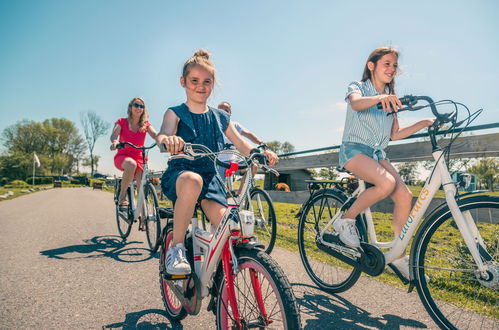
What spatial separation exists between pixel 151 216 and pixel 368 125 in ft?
10.8

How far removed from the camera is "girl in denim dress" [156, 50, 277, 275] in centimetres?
191

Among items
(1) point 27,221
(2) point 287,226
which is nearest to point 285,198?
(2) point 287,226

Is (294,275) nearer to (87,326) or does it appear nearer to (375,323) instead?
(375,323)

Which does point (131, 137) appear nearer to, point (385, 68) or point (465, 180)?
point (385, 68)

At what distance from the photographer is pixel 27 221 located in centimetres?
682

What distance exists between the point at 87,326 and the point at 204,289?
3.23 feet

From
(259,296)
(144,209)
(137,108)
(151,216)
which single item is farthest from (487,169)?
(137,108)

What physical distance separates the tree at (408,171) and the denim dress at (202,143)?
81.5 inches

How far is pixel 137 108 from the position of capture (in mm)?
5500

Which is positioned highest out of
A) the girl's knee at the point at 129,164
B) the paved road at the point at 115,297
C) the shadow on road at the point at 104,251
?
the girl's knee at the point at 129,164

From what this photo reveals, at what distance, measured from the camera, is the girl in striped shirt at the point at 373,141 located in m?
2.54

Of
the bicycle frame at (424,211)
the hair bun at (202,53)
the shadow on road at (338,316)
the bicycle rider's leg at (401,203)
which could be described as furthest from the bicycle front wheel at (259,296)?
the hair bun at (202,53)

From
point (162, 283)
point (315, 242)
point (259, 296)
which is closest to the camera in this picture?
point (259, 296)

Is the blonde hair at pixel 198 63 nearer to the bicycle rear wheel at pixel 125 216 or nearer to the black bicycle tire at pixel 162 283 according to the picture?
the black bicycle tire at pixel 162 283
